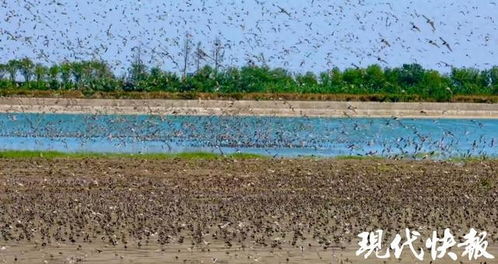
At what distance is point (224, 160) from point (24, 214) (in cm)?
1367

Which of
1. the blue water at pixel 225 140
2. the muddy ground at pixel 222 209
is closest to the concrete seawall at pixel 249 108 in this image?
the blue water at pixel 225 140

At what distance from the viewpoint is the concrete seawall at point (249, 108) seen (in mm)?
75625

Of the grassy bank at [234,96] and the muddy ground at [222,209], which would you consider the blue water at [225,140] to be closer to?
the muddy ground at [222,209]

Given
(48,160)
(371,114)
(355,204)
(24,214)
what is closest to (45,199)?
(24,214)

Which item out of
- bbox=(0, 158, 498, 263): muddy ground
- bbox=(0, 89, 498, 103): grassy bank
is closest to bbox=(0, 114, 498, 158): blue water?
bbox=(0, 158, 498, 263): muddy ground

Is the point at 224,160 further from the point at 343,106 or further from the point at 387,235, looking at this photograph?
the point at 343,106

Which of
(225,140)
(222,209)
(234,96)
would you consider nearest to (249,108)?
(234,96)

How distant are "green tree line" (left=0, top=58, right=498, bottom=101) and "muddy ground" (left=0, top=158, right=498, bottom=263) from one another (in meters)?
49.0

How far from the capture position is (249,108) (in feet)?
270

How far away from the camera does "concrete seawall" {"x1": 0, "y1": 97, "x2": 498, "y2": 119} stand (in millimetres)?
75625

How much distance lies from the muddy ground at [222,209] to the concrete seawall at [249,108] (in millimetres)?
35118

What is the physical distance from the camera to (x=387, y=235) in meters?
20.2

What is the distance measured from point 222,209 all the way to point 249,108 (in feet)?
195

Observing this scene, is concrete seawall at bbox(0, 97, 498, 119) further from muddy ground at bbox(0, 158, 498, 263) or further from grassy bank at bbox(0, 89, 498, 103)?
muddy ground at bbox(0, 158, 498, 263)
